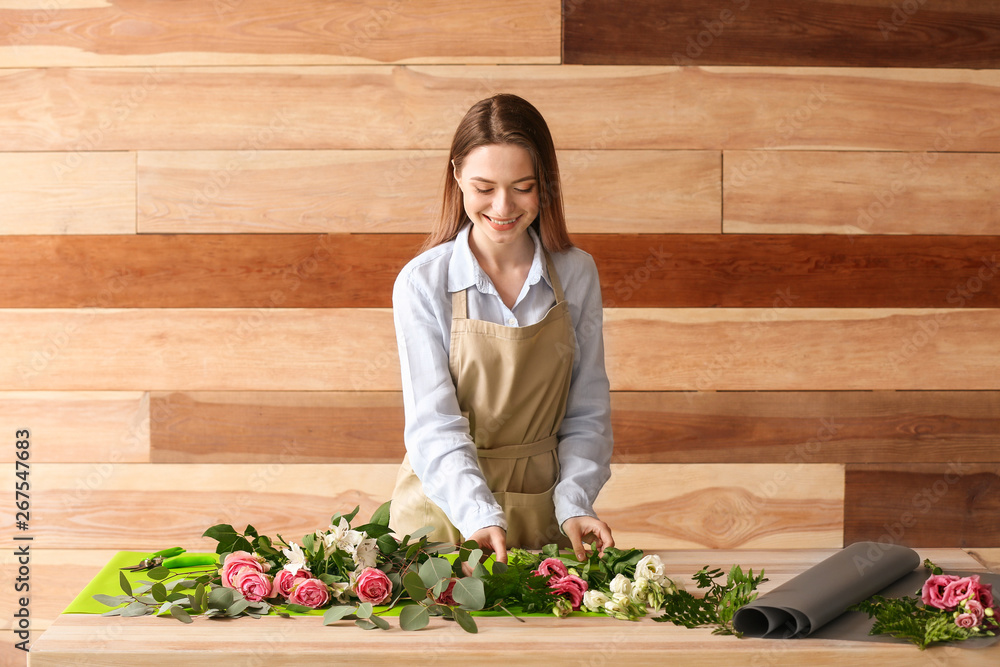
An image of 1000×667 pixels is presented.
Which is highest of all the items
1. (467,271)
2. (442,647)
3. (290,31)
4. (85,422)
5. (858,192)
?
(290,31)

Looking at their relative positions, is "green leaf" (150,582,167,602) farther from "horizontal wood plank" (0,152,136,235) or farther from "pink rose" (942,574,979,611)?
"horizontal wood plank" (0,152,136,235)

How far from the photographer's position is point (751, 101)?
244 centimetres

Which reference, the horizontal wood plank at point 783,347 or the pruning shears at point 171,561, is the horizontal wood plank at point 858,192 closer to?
the horizontal wood plank at point 783,347

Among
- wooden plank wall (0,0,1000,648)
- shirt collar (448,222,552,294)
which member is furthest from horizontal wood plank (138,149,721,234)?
shirt collar (448,222,552,294)

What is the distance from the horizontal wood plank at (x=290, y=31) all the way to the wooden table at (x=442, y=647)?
68.8 inches

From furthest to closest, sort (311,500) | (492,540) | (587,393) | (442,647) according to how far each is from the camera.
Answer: (311,500), (587,393), (492,540), (442,647)

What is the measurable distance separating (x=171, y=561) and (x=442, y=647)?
547 millimetres

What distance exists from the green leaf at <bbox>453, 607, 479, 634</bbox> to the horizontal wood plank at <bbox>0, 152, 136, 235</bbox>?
182 centimetres

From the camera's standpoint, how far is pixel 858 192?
247 cm

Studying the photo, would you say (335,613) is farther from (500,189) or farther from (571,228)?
(571,228)

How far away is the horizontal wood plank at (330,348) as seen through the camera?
248 cm

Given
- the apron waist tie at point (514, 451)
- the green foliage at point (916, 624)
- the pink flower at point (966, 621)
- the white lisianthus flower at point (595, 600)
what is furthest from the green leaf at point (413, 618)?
the pink flower at point (966, 621)

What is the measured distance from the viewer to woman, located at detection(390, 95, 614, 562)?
1488 millimetres

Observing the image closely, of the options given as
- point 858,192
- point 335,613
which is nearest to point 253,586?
point 335,613
